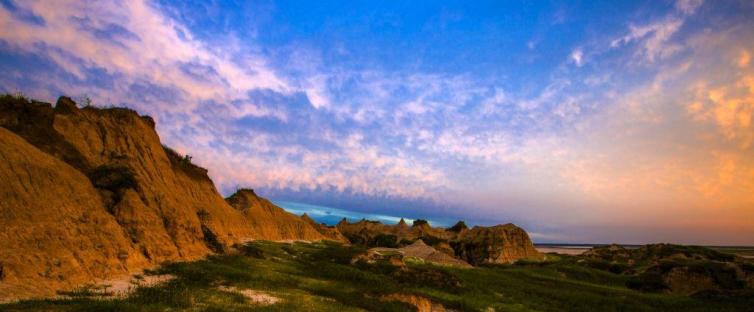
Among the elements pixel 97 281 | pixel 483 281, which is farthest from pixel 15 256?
pixel 483 281

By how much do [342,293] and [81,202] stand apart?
1735 centimetres

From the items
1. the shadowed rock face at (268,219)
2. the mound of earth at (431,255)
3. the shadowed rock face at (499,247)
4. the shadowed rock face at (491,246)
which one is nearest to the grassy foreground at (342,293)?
the mound of earth at (431,255)

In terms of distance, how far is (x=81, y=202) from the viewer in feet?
78.7

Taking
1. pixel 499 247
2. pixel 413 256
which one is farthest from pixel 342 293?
pixel 499 247

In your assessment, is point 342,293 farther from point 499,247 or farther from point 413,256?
point 499,247

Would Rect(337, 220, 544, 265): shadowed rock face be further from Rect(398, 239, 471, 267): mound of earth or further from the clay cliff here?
the clay cliff

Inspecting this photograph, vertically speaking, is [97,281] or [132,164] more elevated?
[132,164]

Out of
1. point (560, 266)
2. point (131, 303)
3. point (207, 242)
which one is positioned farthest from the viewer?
point (560, 266)

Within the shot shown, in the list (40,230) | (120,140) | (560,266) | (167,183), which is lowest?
(560,266)

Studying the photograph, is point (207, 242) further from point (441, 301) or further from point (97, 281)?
point (441, 301)

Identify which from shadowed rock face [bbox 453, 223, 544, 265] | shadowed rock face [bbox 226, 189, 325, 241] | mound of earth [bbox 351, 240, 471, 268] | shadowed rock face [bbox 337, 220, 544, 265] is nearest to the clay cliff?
mound of earth [bbox 351, 240, 471, 268]

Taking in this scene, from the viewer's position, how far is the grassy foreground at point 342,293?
17.7 metres

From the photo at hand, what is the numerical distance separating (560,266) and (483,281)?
34.5 m

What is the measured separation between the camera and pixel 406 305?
83.3 ft
